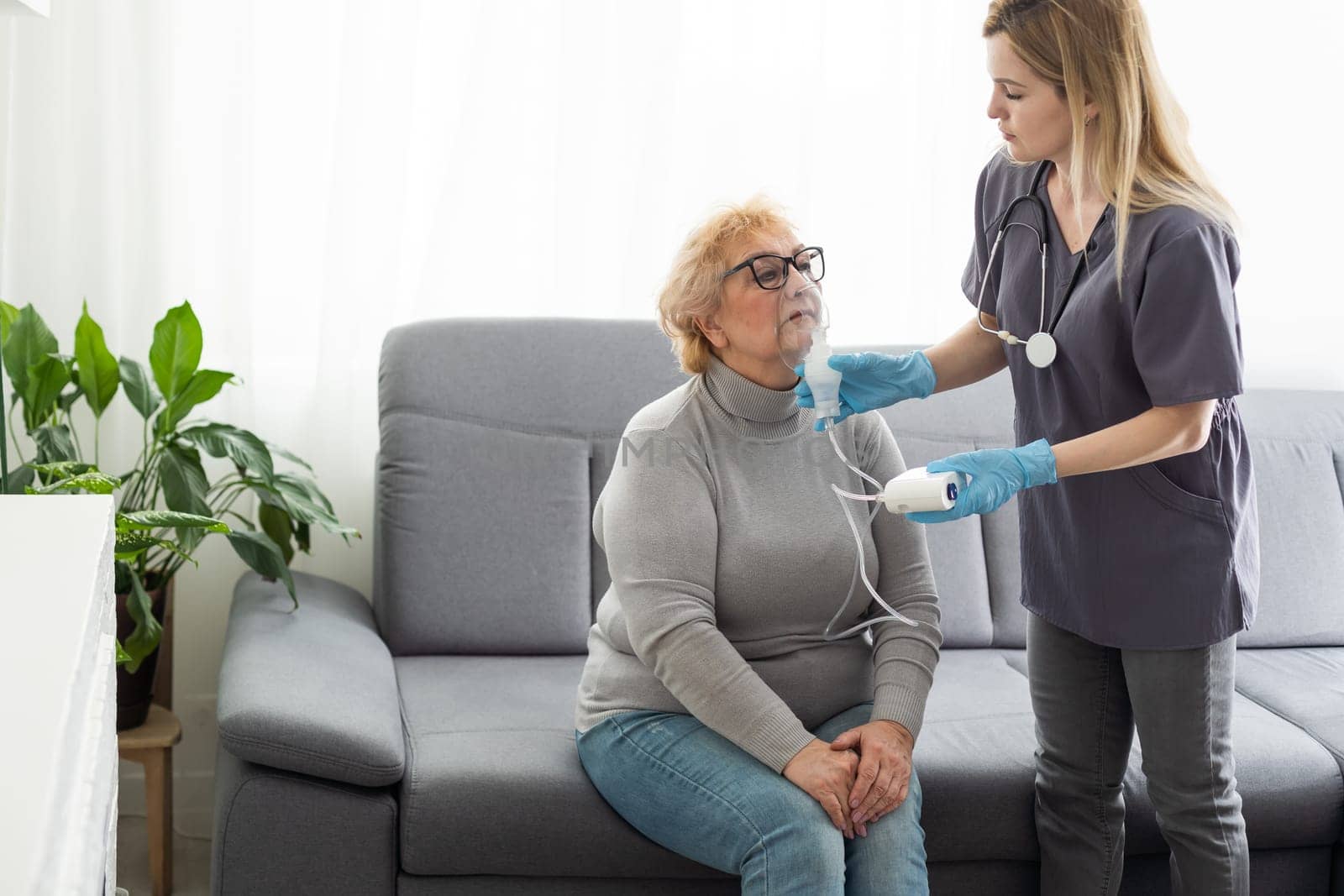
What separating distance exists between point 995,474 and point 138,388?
1466mm

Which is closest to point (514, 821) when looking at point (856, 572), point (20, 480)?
point (856, 572)

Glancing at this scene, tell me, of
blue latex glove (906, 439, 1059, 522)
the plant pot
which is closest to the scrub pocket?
blue latex glove (906, 439, 1059, 522)

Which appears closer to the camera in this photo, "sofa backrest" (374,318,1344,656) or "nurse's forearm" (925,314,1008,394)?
"nurse's forearm" (925,314,1008,394)

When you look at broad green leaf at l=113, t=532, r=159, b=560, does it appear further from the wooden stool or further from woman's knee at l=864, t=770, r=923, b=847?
woman's knee at l=864, t=770, r=923, b=847

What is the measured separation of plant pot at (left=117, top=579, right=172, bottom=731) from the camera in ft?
7.13

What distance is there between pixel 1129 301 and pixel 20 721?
1.29m

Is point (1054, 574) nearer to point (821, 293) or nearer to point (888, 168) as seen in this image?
point (821, 293)

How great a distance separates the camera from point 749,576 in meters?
1.70

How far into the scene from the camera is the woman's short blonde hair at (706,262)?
68.4 inches

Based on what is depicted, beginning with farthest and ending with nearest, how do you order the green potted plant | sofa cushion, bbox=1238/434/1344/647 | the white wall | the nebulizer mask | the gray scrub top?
1. sofa cushion, bbox=1238/434/1344/647
2. the white wall
3. the green potted plant
4. the nebulizer mask
5. the gray scrub top

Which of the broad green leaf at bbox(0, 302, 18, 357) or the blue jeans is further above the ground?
the broad green leaf at bbox(0, 302, 18, 357)

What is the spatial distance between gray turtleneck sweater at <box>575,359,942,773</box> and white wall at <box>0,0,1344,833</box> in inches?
24.8

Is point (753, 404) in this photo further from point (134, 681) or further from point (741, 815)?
point (134, 681)

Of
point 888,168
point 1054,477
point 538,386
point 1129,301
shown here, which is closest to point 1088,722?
point 1054,477
